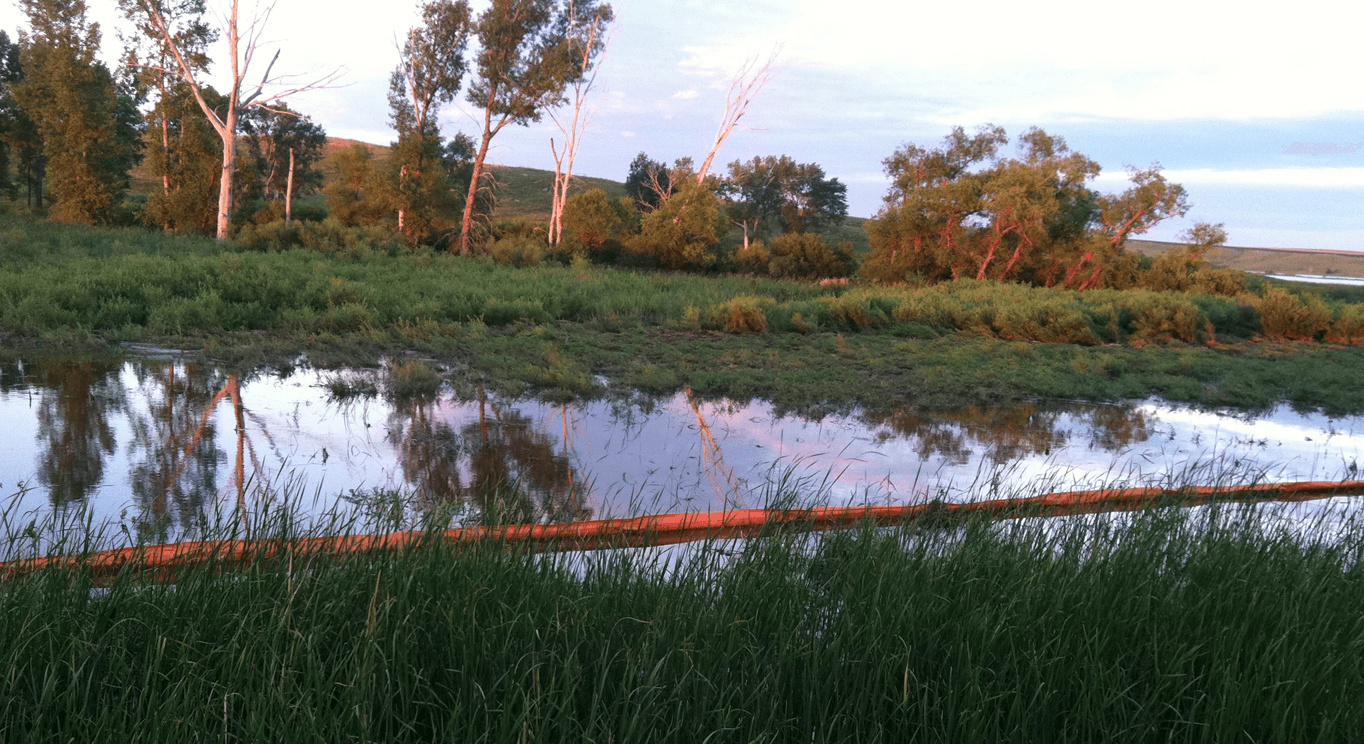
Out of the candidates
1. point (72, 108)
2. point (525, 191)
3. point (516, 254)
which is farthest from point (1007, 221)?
point (525, 191)

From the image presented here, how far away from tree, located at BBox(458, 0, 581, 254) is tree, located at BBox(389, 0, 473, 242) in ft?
4.04

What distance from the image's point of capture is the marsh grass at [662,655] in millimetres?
2396

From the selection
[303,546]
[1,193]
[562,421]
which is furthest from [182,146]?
[303,546]

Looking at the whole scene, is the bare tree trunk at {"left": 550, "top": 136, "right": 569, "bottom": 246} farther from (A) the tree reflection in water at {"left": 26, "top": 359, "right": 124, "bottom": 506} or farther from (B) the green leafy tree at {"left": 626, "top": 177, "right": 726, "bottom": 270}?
(A) the tree reflection in water at {"left": 26, "top": 359, "right": 124, "bottom": 506}

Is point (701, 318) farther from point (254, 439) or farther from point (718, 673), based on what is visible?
point (718, 673)

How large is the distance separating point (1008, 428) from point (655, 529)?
5.87 meters

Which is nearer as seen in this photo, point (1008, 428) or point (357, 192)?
point (1008, 428)

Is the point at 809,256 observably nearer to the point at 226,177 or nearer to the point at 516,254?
the point at 516,254

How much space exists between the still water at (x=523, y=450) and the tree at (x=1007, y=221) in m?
24.6

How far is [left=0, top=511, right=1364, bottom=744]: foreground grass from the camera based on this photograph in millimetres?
2395

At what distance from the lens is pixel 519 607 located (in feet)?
9.43

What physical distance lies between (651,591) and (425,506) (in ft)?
7.27

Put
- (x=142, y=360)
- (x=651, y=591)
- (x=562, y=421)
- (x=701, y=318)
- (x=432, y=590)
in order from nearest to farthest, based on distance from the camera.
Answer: (x=432, y=590)
(x=651, y=591)
(x=562, y=421)
(x=142, y=360)
(x=701, y=318)

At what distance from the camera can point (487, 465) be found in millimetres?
6078
